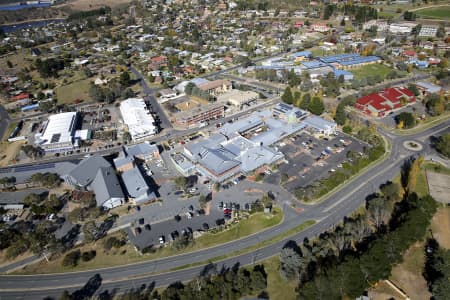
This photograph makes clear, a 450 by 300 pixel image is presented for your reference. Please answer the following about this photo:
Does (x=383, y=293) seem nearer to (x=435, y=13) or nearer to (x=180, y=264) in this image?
(x=180, y=264)

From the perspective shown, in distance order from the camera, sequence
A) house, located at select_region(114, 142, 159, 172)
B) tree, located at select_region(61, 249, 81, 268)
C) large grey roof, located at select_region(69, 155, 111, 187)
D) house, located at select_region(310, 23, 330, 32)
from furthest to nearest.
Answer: house, located at select_region(310, 23, 330, 32) < house, located at select_region(114, 142, 159, 172) < large grey roof, located at select_region(69, 155, 111, 187) < tree, located at select_region(61, 249, 81, 268)

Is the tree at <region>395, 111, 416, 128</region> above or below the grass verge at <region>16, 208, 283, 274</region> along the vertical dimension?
above

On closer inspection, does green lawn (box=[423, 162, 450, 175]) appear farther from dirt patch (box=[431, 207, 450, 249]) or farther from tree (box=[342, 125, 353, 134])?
tree (box=[342, 125, 353, 134])

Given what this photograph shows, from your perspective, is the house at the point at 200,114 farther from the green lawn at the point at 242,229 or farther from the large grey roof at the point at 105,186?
the green lawn at the point at 242,229

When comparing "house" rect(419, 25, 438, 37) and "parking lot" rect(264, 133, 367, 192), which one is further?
"house" rect(419, 25, 438, 37)

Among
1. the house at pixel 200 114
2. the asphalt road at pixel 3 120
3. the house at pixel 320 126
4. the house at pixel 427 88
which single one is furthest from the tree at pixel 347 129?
the asphalt road at pixel 3 120

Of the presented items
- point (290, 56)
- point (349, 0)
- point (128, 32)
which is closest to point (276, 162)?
point (290, 56)

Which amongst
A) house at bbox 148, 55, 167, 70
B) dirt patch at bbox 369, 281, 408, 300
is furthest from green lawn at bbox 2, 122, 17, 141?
dirt patch at bbox 369, 281, 408, 300

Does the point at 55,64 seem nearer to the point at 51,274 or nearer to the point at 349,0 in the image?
the point at 51,274
